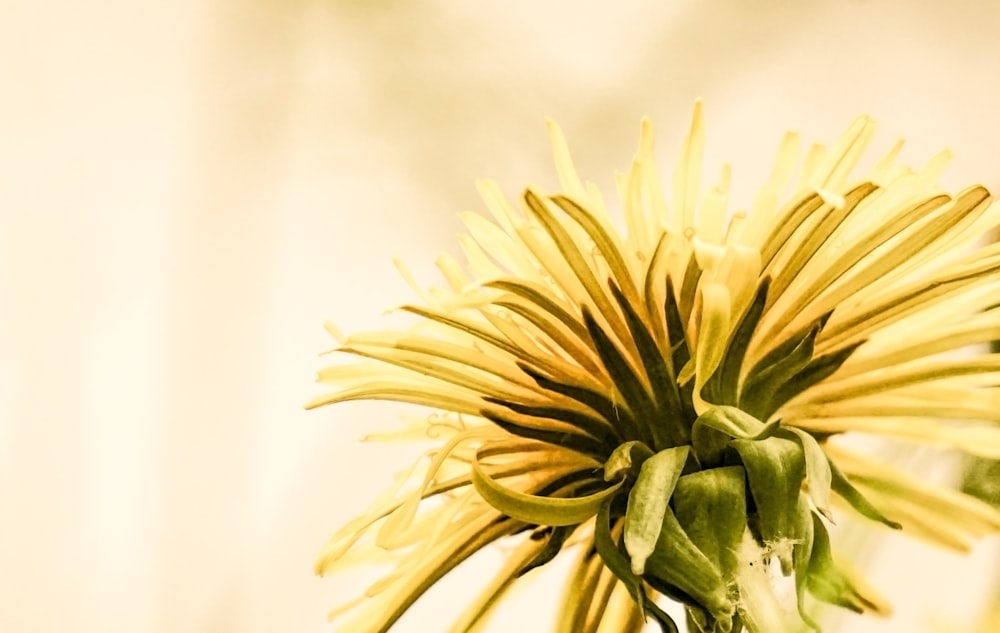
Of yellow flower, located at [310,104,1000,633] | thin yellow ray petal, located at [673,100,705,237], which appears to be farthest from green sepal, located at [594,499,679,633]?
thin yellow ray petal, located at [673,100,705,237]

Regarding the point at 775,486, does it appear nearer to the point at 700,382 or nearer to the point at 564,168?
the point at 700,382

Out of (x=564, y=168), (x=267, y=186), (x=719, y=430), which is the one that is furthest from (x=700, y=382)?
(x=267, y=186)

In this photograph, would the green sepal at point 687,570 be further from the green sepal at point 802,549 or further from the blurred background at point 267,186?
the blurred background at point 267,186

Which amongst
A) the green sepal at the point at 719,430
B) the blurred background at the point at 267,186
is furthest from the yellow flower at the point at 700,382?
the blurred background at the point at 267,186

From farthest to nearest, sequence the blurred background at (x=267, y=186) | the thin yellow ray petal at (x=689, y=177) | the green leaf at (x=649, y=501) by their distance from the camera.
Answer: the blurred background at (x=267, y=186) → the thin yellow ray petal at (x=689, y=177) → the green leaf at (x=649, y=501)

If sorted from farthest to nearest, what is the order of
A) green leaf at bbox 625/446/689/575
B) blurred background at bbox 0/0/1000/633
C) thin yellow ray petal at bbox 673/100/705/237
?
blurred background at bbox 0/0/1000/633
thin yellow ray petal at bbox 673/100/705/237
green leaf at bbox 625/446/689/575

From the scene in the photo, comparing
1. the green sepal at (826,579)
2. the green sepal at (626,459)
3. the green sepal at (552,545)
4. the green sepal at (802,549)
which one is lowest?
the green sepal at (826,579)

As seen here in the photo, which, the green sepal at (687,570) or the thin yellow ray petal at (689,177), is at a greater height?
the thin yellow ray petal at (689,177)

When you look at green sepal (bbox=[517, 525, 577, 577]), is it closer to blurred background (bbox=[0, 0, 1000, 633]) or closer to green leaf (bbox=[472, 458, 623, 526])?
green leaf (bbox=[472, 458, 623, 526])
